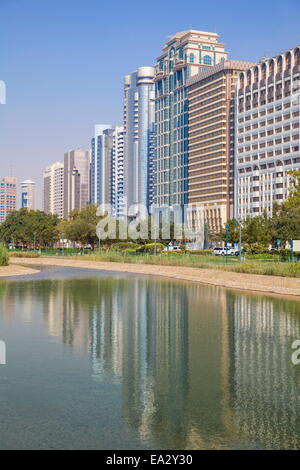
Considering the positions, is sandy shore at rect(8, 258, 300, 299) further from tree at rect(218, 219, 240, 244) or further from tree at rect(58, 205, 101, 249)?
tree at rect(58, 205, 101, 249)

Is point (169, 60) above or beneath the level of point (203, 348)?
above

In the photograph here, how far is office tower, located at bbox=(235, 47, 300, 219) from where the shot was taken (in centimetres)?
13075

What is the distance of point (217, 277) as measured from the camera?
4809cm

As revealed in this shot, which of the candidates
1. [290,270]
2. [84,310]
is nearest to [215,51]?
[290,270]

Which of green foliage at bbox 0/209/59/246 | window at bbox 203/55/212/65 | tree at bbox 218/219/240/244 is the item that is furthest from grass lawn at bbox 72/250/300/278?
window at bbox 203/55/212/65

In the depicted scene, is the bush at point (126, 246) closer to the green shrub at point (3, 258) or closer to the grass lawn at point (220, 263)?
the grass lawn at point (220, 263)

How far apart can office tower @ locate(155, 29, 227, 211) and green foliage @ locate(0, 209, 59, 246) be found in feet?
195

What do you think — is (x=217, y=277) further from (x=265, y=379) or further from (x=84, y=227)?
(x=84, y=227)

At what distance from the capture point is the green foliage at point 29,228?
12225cm

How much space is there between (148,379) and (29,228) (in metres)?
113

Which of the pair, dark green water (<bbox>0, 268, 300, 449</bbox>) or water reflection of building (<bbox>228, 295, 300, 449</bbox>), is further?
water reflection of building (<bbox>228, 295, 300, 449</bbox>)

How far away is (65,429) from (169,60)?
18686 centimetres

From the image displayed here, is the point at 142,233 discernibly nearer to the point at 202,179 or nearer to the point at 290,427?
the point at 202,179

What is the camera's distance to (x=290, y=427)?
10617 mm
